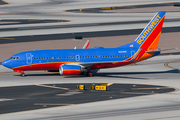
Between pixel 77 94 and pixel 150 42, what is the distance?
2431 centimetres

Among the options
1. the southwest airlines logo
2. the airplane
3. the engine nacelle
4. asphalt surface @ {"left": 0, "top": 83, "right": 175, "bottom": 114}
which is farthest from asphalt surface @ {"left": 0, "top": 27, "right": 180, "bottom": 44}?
asphalt surface @ {"left": 0, "top": 83, "right": 175, "bottom": 114}

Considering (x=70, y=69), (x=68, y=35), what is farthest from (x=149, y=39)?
(x=68, y=35)

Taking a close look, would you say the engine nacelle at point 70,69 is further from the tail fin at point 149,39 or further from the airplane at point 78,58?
the tail fin at point 149,39

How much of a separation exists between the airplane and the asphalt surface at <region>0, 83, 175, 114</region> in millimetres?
7742

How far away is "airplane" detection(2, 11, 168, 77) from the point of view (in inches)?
2520

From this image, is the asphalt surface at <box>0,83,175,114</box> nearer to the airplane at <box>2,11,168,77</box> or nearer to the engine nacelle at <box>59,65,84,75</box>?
the engine nacelle at <box>59,65,84,75</box>

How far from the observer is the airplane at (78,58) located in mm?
64000

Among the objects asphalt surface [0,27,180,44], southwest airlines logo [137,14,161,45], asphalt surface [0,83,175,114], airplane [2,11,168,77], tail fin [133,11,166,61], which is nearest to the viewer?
asphalt surface [0,83,175,114]

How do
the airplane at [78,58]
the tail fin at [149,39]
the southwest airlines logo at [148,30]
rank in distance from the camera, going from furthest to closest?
the southwest airlines logo at [148,30]
the tail fin at [149,39]
the airplane at [78,58]

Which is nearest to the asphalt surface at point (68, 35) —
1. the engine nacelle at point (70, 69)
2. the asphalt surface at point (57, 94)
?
the engine nacelle at point (70, 69)

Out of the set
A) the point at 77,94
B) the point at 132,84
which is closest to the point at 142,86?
the point at 132,84

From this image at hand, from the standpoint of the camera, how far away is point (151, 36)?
69.5 m

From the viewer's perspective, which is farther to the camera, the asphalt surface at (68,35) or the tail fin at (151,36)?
the asphalt surface at (68,35)

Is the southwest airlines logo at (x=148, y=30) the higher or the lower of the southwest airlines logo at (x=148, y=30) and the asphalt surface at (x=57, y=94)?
the higher
